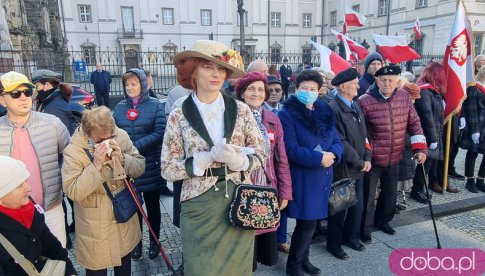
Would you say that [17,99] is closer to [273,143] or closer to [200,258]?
[200,258]

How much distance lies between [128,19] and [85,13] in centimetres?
453

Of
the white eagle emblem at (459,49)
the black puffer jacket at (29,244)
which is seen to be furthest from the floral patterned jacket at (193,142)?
the white eagle emblem at (459,49)

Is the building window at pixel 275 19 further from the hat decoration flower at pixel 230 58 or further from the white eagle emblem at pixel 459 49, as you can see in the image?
the hat decoration flower at pixel 230 58

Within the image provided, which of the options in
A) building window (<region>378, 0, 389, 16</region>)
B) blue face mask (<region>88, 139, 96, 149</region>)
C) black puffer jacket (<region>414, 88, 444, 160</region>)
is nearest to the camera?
blue face mask (<region>88, 139, 96, 149</region>)

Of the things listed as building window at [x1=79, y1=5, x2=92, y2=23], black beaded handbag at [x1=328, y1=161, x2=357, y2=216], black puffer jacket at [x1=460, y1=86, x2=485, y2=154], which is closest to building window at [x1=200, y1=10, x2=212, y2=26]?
building window at [x1=79, y1=5, x2=92, y2=23]

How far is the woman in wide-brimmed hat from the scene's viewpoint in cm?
217

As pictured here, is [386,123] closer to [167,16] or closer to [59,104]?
[59,104]

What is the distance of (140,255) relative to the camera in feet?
12.1

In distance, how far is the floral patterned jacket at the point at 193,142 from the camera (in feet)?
7.11

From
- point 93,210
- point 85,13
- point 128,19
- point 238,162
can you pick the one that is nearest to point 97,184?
point 93,210

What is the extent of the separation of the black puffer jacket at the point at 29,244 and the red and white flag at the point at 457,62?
516cm

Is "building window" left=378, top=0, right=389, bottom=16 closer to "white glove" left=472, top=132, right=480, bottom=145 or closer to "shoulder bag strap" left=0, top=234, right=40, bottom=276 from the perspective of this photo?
"white glove" left=472, top=132, right=480, bottom=145

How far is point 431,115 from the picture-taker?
185 inches

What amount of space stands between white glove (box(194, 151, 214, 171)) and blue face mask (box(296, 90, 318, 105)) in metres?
1.39
